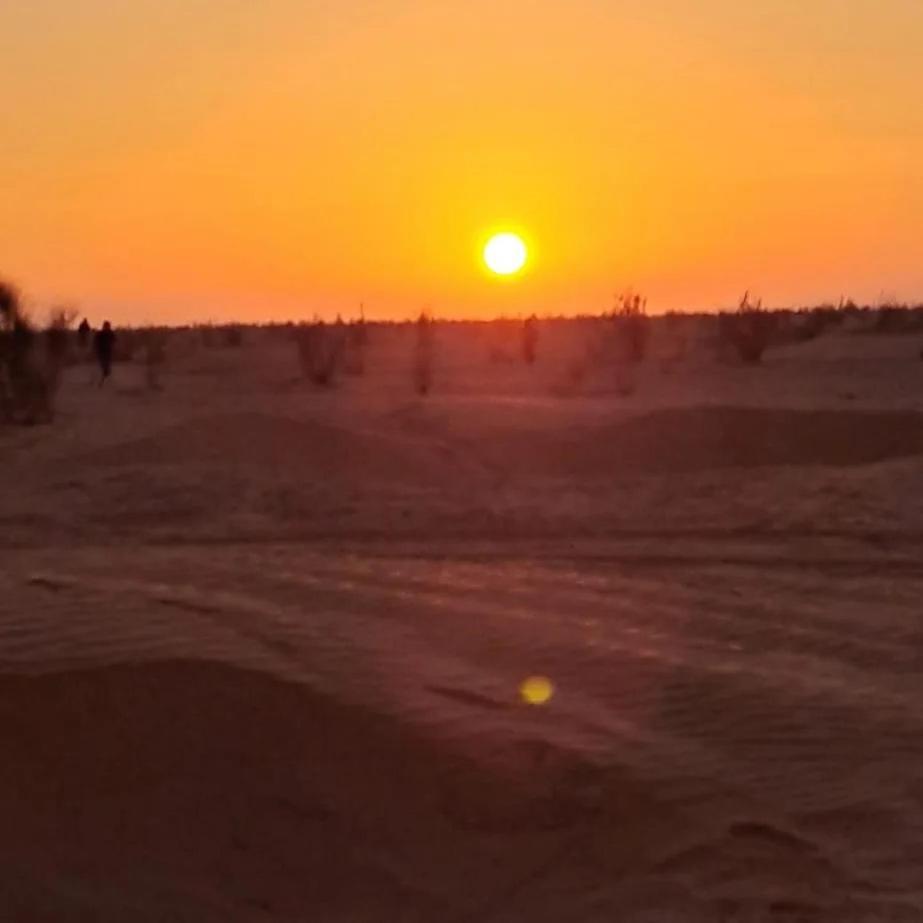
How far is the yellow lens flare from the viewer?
8.32 metres

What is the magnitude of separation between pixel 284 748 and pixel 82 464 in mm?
12001

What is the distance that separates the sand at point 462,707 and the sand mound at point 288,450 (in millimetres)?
1903

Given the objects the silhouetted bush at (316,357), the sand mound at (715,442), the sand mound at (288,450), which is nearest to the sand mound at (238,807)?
the sand mound at (288,450)

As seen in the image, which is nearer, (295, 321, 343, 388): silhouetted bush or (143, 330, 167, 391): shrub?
(295, 321, 343, 388): silhouetted bush

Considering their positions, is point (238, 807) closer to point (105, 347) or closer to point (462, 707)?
point (462, 707)

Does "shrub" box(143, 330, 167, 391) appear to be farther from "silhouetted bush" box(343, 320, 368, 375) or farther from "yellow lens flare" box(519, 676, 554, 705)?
"yellow lens flare" box(519, 676, 554, 705)

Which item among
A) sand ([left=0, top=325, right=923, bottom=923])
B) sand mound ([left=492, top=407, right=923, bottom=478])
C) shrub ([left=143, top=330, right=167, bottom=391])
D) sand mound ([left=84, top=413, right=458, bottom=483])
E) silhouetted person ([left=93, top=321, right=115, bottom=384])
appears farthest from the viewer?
silhouetted person ([left=93, top=321, right=115, bottom=384])

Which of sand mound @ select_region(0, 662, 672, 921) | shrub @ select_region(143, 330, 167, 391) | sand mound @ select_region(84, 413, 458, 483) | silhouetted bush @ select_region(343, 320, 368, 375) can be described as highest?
silhouetted bush @ select_region(343, 320, 368, 375)

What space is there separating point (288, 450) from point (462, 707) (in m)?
11.5

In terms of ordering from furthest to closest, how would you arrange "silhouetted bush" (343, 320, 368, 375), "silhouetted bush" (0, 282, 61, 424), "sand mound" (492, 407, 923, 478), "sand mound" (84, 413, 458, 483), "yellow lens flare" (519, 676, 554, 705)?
1. "silhouetted bush" (343, 320, 368, 375)
2. "silhouetted bush" (0, 282, 61, 424)
3. "sand mound" (492, 407, 923, 478)
4. "sand mound" (84, 413, 458, 483)
5. "yellow lens flare" (519, 676, 554, 705)

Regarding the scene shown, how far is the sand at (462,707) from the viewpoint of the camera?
6.53m

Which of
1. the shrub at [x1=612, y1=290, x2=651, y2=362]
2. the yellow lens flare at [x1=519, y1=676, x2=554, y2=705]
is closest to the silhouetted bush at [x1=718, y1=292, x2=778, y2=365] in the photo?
the shrub at [x1=612, y1=290, x2=651, y2=362]

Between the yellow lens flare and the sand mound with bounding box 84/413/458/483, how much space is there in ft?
30.7

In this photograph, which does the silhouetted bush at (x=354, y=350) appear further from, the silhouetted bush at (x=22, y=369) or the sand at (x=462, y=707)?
the sand at (x=462, y=707)
